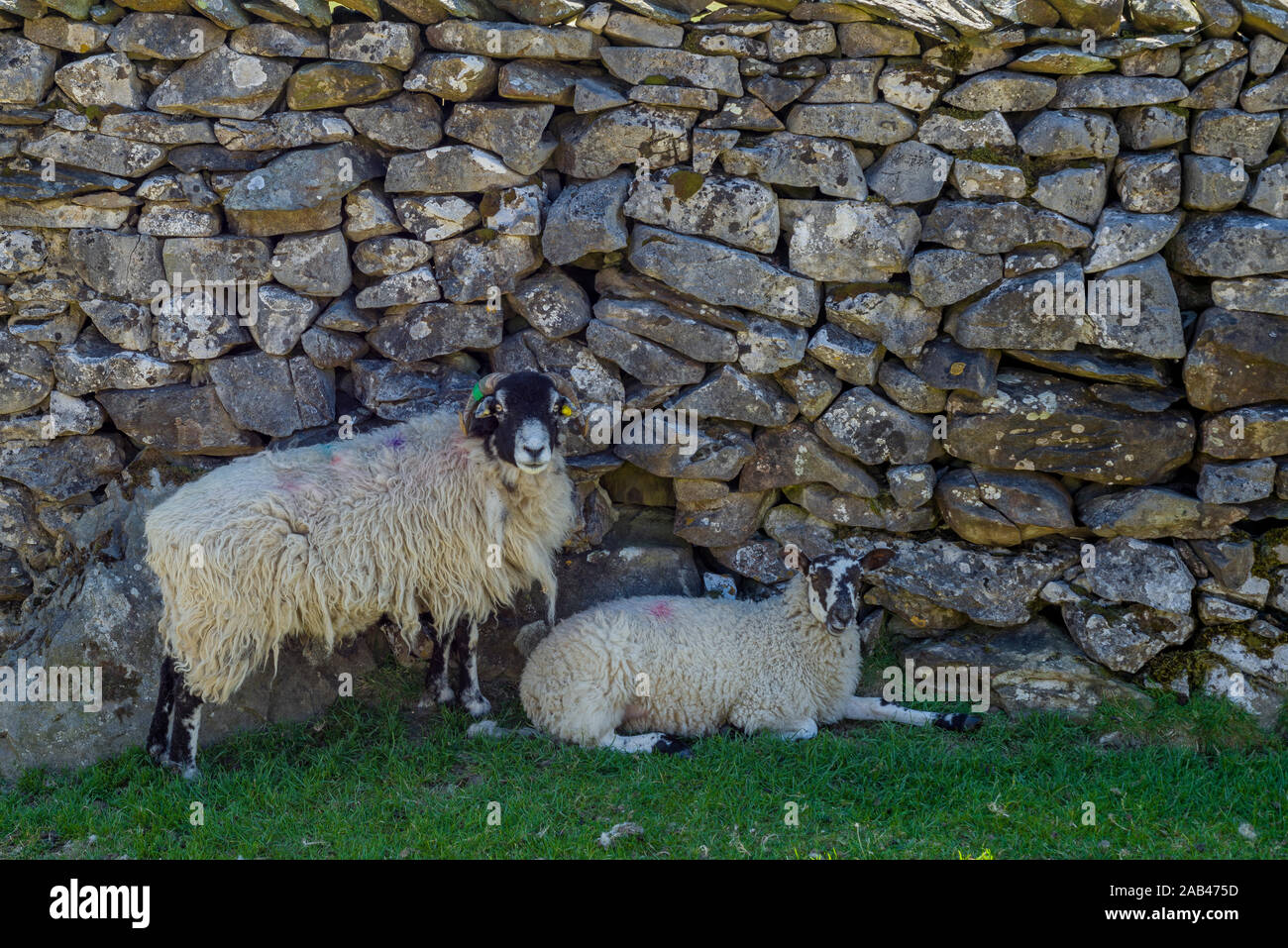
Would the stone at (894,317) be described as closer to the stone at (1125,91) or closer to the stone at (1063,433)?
the stone at (1063,433)

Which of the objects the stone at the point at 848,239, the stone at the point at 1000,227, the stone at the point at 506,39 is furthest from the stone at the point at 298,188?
the stone at the point at 1000,227

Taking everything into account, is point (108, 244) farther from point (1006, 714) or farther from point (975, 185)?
point (1006, 714)

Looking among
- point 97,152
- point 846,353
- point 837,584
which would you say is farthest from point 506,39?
point 837,584

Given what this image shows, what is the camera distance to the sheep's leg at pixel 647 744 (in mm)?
5898

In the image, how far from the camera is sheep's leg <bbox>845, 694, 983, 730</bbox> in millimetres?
6250

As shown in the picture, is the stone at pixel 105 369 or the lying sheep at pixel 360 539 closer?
the lying sheep at pixel 360 539

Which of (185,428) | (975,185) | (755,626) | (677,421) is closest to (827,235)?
(975,185)

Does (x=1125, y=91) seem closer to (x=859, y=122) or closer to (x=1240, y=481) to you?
(x=859, y=122)

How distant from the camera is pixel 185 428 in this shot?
6.75 m

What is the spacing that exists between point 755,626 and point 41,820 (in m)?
4.21

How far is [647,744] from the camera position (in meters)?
5.97

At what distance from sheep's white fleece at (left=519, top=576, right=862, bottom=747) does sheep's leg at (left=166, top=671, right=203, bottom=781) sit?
76.5 inches

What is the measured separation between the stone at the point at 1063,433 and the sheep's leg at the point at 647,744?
104 inches

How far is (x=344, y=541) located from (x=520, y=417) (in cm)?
129
